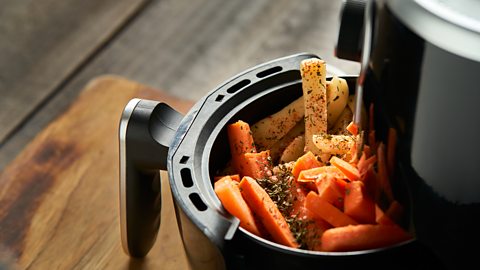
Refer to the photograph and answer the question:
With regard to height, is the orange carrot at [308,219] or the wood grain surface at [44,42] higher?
the orange carrot at [308,219]

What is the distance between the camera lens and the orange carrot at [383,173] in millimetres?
1006

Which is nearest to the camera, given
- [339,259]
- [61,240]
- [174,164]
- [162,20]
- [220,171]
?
[339,259]

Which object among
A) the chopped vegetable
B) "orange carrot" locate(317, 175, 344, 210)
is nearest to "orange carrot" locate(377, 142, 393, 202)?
the chopped vegetable

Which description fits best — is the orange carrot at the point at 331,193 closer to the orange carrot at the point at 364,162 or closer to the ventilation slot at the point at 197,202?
the orange carrot at the point at 364,162

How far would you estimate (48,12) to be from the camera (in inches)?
93.9

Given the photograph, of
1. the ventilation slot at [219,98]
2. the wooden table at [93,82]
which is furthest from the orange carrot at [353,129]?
the wooden table at [93,82]

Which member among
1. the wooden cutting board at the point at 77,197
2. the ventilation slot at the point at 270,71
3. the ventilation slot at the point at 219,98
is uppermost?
the ventilation slot at the point at 270,71

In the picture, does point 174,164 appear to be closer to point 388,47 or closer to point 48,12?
point 388,47

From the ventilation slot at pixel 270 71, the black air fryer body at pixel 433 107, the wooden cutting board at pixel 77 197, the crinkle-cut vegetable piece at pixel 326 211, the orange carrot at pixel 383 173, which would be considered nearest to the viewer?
the black air fryer body at pixel 433 107

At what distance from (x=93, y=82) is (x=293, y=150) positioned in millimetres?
701

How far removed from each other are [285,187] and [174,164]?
17cm

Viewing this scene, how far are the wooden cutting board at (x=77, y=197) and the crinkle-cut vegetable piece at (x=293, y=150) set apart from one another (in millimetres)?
318

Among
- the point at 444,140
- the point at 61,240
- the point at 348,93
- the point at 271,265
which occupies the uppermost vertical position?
the point at 444,140

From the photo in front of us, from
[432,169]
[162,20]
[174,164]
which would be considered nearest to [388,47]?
[432,169]
